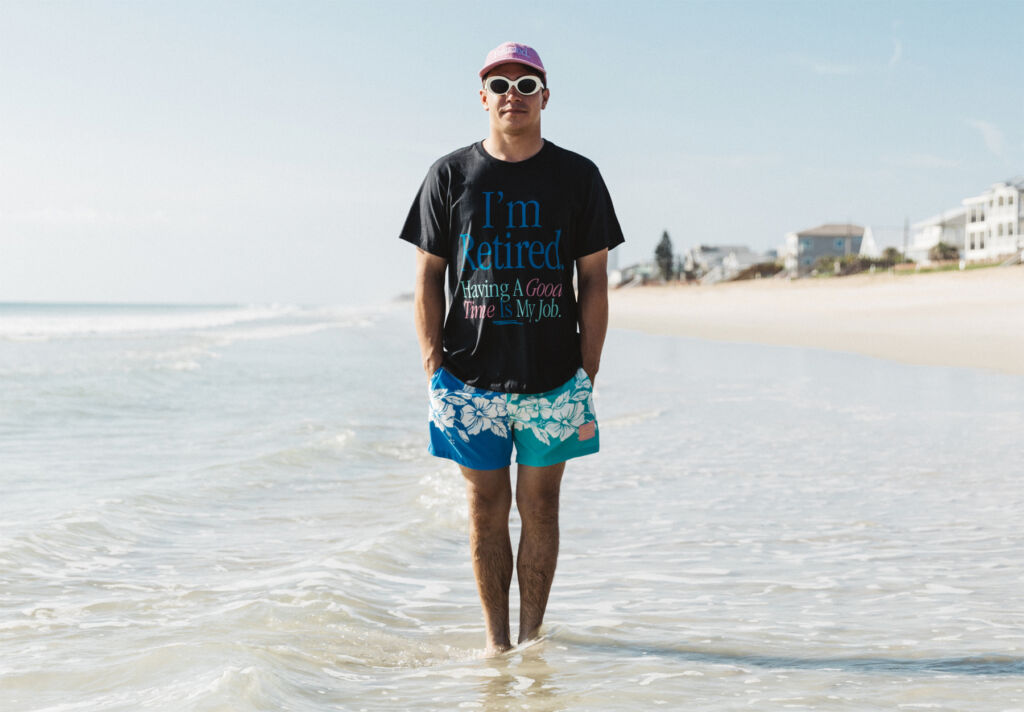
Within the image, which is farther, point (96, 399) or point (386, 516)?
point (96, 399)

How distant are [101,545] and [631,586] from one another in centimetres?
301

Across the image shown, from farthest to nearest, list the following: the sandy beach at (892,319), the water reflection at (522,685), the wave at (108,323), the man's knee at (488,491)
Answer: the wave at (108,323)
the sandy beach at (892,319)
the man's knee at (488,491)
the water reflection at (522,685)

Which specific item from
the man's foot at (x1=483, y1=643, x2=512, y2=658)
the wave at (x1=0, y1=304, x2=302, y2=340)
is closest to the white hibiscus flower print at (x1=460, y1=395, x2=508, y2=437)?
the man's foot at (x1=483, y1=643, x2=512, y2=658)

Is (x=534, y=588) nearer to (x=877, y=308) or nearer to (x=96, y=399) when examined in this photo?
(x=96, y=399)

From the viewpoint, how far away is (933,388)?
12.6m

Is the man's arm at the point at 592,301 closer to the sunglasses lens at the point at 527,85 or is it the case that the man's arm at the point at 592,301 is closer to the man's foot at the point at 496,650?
the sunglasses lens at the point at 527,85

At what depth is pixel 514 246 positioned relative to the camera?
3.21 m

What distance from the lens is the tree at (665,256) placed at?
361ft

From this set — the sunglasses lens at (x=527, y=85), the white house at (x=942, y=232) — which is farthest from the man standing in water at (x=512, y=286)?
the white house at (x=942, y=232)

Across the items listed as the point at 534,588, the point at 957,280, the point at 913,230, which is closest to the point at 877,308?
the point at 957,280

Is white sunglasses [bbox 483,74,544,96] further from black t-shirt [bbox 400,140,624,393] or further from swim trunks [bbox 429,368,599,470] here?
swim trunks [bbox 429,368,599,470]

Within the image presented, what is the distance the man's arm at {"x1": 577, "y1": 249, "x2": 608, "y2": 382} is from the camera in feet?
10.8

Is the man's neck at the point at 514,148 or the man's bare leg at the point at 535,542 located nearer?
the man's neck at the point at 514,148

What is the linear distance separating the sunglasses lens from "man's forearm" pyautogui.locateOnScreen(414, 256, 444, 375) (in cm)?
66
